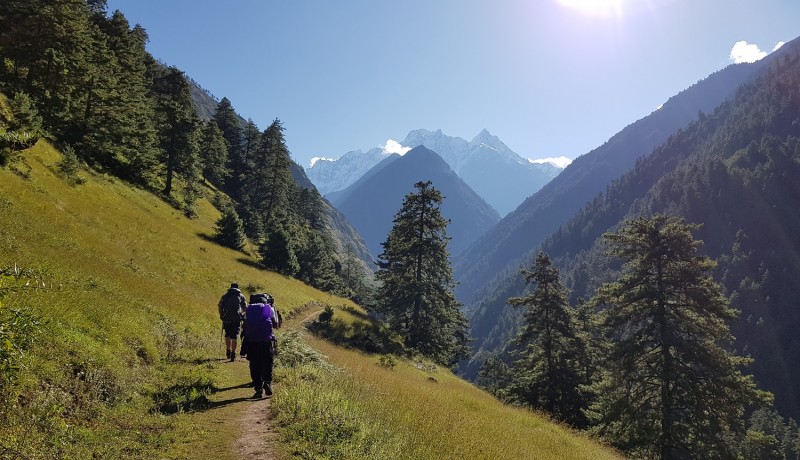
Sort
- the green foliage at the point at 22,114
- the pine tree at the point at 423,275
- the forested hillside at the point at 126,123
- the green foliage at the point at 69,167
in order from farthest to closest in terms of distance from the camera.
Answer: the pine tree at the point at 423,275, the forested hillside at the point at 126,123, the green foliage at the point at 69,167, the green foliage at the point at 22,114

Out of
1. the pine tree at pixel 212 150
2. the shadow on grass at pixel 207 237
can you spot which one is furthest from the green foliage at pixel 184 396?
the pine tree at pixel 212 150

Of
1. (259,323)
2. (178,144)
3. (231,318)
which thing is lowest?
(231,318)

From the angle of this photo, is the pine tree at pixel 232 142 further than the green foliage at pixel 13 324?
Yes

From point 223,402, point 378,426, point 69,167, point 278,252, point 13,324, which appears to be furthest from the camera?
point 278,252

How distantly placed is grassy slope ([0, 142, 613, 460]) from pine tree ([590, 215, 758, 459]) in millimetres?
7791

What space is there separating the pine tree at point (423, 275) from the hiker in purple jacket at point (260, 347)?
27721 millimetres

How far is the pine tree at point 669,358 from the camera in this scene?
787 inches

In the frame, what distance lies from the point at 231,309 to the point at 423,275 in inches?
A: 1056

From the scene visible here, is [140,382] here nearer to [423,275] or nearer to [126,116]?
[423,275]

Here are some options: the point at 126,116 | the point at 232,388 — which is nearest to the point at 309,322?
the point at 232,388

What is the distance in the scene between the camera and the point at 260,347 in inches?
397

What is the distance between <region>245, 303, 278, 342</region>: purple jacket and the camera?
397 inches

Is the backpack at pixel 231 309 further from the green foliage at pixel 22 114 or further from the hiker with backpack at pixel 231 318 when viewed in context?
the green foliage at pixel 22 114

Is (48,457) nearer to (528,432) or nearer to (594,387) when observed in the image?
(528,432)
